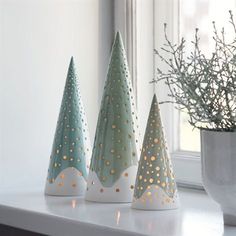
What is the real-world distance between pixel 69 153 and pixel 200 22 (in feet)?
1.38

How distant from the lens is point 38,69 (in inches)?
59.8

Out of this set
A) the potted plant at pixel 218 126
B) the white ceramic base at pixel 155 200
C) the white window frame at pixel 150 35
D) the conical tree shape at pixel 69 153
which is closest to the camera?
the potted plant at pixel 218 126

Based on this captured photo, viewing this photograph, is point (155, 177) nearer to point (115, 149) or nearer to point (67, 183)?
point (115, 149)

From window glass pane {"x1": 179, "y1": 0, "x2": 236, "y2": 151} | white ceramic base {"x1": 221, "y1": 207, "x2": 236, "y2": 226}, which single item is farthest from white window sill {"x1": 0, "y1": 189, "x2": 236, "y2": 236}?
window glass pane {"x1": 179, "y1": 0, "x2": 236, "y2": 151}

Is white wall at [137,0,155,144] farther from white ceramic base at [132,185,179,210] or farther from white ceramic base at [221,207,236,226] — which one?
white ceramic base at [221,207,236,226]

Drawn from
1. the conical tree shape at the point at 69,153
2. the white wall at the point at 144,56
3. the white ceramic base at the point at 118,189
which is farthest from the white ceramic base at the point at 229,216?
the white wall at the point at 144,56

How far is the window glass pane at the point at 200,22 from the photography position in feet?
4.91

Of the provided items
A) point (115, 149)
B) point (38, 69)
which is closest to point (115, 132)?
point (115, 149)

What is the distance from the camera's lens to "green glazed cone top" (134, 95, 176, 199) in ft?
4.20

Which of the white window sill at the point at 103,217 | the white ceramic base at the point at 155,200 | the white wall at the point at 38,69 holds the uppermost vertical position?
the white wall at the point at 38,69

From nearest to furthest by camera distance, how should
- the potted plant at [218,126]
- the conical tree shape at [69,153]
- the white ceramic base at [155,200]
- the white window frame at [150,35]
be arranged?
the potted plant at [218,126], the white ceramic base at [155,200], the conical tree shape at [69,153], the white window frame at [150,35]

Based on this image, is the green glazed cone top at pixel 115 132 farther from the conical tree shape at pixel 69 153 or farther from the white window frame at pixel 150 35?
the white window frame at pixel 150 35

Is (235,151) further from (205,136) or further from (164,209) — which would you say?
(164,209)

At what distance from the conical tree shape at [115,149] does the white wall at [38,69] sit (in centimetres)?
20
